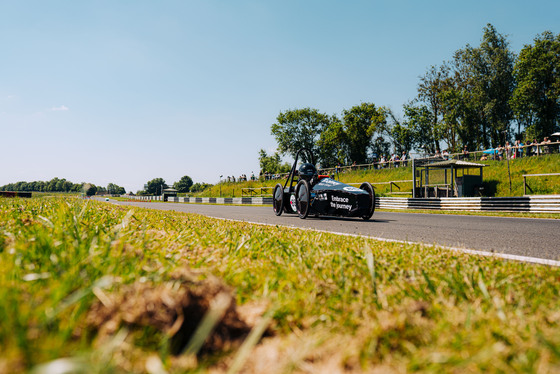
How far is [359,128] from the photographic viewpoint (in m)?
64.6

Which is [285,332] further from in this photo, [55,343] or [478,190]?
[478,190]

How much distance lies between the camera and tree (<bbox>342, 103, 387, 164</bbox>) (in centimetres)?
6438

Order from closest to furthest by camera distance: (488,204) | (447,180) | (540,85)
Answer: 1. (488,204)
2. (447,180)
3. (540,85)

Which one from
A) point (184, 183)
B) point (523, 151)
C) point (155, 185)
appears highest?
point (184, 183)

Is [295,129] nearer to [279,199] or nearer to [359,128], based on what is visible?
[359,128]

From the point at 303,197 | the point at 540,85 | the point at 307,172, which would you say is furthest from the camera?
the point at 540,85

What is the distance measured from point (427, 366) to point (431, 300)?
3.01 ft

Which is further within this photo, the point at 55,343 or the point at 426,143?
the point at 426,143

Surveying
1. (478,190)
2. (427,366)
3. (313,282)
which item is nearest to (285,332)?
(427,366)

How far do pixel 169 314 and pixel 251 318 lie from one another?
0.43 meters

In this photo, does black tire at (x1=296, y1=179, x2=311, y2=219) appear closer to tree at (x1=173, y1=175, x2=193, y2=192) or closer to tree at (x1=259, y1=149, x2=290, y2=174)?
tree at (x1=259, y1=149, x2=290, y2=174)

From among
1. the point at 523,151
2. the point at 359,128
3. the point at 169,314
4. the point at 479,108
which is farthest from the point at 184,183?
the point at 169,314

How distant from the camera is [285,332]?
5.23 feet

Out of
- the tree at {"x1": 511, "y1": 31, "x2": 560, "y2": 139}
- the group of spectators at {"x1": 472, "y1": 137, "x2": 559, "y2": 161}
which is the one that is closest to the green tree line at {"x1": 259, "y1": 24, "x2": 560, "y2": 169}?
the tree at {"x1": 511, "y1": 31, "x2": 560, "y2": 139}
